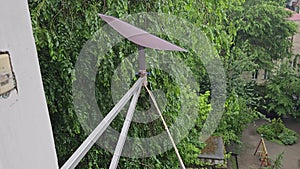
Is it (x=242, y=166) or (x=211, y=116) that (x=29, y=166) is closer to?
(x=211, y=116)

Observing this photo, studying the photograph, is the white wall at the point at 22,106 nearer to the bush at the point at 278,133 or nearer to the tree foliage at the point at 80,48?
the tree foliage at the point at 80,48

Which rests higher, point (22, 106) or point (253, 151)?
point (22, 106)

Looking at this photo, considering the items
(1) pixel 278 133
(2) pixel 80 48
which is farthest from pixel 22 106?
(1) pixel 278 133

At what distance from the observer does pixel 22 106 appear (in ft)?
1.05

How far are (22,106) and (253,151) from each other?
598 cm

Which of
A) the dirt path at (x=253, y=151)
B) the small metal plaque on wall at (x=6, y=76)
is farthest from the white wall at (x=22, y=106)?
the dirt path at (x=253, y=151)

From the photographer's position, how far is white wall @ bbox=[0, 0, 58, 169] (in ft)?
0.95

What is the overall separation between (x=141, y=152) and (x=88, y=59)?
23.0 inches

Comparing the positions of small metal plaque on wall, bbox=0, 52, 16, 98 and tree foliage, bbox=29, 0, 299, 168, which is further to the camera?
tree foliage, bbox=29, 0, 299, 168

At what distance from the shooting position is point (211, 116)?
3.71m

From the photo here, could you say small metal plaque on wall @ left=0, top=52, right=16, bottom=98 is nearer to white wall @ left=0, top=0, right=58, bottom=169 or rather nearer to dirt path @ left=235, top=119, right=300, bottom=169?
white wall @ left=0, top=0, right=58, bottom=169

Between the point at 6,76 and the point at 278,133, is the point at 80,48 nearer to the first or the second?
the point at 6,76

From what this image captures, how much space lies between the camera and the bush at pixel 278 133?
20.2 ft

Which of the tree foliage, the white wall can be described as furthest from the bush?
the white wall
